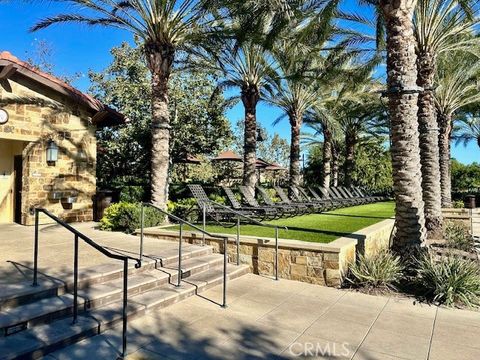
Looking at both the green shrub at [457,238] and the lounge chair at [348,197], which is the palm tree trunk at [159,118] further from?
the lounge chair at [348,197]

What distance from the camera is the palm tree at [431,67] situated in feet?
34.8

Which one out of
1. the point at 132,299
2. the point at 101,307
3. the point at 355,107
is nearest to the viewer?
the point at 101,307

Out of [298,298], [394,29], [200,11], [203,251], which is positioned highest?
[200,11]

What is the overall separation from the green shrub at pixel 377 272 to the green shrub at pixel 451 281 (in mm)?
428

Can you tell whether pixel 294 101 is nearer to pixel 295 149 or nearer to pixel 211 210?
pixel 295 149

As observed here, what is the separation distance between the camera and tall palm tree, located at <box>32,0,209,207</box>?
10.9m

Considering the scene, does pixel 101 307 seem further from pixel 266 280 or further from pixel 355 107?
pixel 355 107

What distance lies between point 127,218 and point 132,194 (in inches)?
216

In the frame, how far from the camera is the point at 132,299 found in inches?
214

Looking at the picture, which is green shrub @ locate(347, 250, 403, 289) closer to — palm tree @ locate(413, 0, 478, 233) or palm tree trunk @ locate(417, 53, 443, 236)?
palm tree trunk @ locate(417, 53, 443, 236)

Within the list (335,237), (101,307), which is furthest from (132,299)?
(335,237)

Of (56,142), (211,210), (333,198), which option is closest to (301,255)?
(211,210)

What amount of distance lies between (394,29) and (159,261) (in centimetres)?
662

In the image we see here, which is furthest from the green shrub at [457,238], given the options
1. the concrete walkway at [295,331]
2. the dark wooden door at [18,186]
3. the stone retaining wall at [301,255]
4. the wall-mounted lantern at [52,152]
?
the dark wooden door at [18,186]
